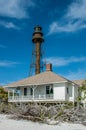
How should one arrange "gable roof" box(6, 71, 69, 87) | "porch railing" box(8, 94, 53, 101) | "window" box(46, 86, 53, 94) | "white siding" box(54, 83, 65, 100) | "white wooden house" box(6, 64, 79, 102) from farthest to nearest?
"window" box(46, 86, 53, 94)
"gable roof" box(6, 71, 69, 87)
"porch railing" box(8, 94, 53, 101)
"white wooden house" box(6, 64, 79, 102)
"white siding" box(54, 83, 65, 100)

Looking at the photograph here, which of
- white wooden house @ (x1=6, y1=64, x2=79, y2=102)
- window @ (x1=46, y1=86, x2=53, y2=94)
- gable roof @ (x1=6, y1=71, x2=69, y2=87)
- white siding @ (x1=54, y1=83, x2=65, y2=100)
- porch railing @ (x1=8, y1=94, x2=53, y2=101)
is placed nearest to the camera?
white siding @ (x1=54, y1=83, x2=65, y2=100)

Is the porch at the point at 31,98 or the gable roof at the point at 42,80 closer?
the porch at the point at 31,98

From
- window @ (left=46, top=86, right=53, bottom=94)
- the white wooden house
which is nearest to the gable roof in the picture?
the white wooden house

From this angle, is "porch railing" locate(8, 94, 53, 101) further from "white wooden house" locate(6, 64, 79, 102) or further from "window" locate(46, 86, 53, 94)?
"window" locate(46, 86, 53, 94)

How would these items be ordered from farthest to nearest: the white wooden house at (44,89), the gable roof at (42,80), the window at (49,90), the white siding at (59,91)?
the window at (49,90) < the gable roof at (42,80) < the white wooden house at (44,89) < the white siding at (59,91)

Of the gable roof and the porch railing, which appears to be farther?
the gable roof

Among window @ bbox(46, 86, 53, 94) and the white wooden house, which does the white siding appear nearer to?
the white wooden house

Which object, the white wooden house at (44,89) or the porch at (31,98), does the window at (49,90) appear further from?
the porch at (31,98)

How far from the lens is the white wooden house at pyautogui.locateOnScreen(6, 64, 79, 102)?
35.1m

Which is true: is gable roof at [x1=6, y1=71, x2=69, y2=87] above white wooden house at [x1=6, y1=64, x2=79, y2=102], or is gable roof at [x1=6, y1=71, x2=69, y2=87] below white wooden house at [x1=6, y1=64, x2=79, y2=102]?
above

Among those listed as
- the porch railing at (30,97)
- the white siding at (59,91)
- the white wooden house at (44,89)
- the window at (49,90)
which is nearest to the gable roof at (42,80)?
the white wooden house at (44,89)

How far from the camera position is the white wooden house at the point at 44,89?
1380 inches

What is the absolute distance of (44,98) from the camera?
1380 inches

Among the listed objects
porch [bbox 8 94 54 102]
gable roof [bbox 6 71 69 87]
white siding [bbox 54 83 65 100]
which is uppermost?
gable roof [bbox 6 71 69 87]
